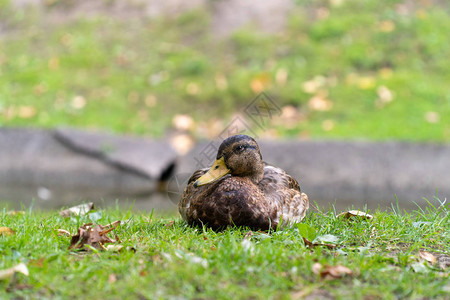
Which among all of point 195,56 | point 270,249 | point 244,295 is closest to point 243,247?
point 270,249

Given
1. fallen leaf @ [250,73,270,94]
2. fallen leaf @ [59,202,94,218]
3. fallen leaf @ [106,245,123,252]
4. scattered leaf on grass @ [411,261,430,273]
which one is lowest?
fallen leaf @ [59,202,94,218]

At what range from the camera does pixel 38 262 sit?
Answer: 2766 millimetres

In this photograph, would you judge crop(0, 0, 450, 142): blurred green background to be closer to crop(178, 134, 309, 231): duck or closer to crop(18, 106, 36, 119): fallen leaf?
crop(18, 106, 36, 119): fallen leaf

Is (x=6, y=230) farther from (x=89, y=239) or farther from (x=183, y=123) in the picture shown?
(x=183, y=123)

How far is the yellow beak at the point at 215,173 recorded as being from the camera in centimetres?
372

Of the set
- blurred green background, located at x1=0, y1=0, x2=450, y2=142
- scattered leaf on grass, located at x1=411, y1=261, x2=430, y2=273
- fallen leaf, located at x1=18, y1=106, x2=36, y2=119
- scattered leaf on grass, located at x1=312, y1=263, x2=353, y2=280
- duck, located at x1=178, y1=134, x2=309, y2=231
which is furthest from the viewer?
fallen leaf, located at x1=18, y1=106, x2=36, y2=119

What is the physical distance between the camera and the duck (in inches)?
142

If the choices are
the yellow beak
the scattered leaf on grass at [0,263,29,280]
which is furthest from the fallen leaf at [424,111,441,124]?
the scattered leaf on grass at [0,263,29,280]

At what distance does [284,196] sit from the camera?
3865 millimetres

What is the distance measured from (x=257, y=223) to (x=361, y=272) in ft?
3.14

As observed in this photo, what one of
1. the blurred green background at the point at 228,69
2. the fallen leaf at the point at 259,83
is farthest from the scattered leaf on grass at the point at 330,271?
the fallen leaf at the point at 259,83

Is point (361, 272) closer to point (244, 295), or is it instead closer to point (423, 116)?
point (244, 295)

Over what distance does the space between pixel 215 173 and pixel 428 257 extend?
4.70 feet

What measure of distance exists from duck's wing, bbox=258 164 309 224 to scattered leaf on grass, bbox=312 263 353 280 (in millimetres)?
962
